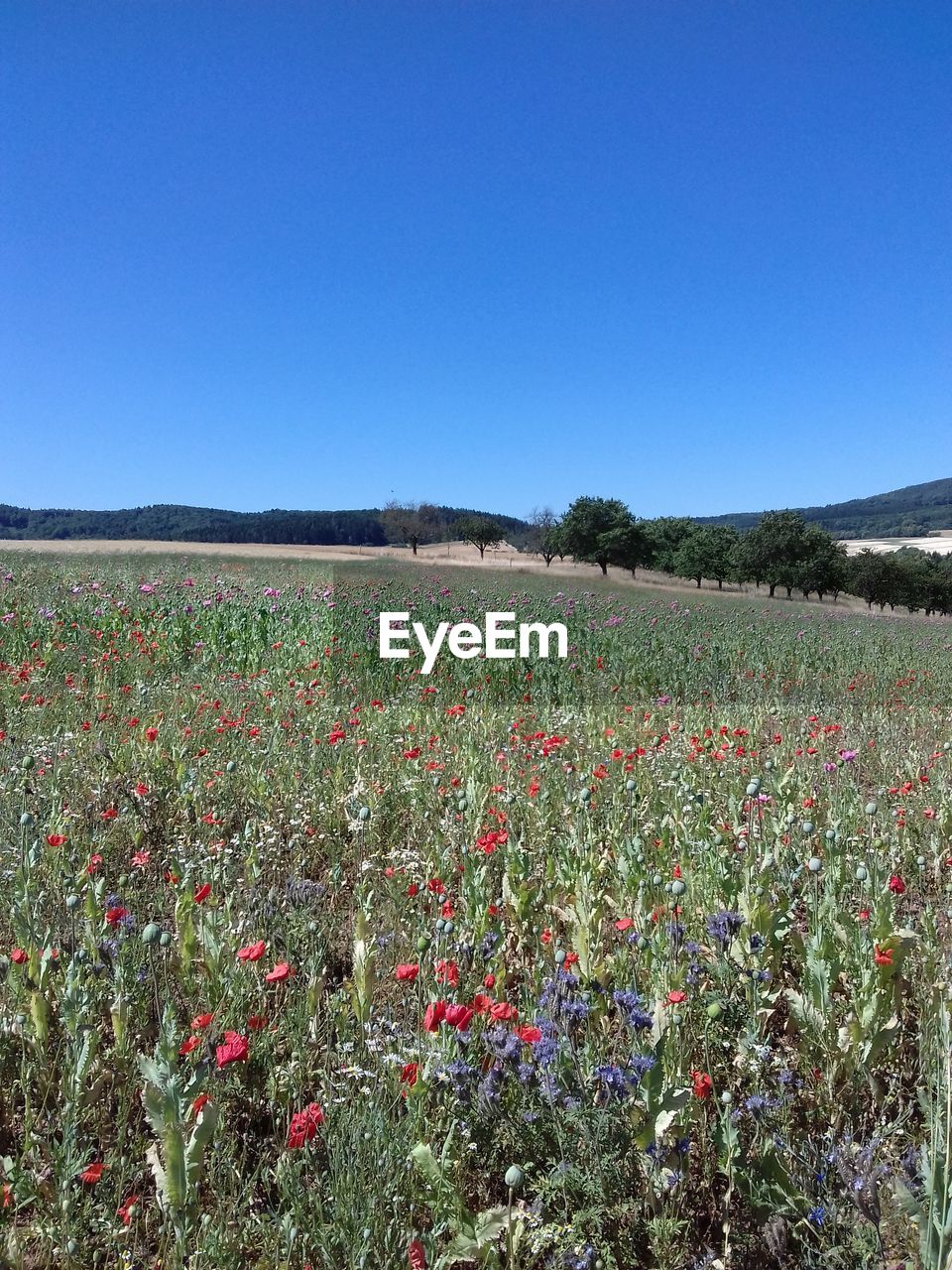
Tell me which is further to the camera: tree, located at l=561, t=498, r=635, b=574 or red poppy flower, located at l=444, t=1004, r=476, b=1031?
tree, located at l=561, t=498, r=635, b=574

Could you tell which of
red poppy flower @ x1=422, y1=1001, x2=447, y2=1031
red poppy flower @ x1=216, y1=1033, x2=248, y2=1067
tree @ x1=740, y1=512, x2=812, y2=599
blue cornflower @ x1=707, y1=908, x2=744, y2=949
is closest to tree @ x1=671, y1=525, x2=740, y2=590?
tree @ x1=740, y1=512, x2=812, y2=599

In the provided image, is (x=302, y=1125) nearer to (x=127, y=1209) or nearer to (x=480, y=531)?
(x=127, y=1209)

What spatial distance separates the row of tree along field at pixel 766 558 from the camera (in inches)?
2579

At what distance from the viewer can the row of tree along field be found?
65500 millimetres

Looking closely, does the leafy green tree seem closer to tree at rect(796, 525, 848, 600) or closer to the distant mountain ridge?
tree at rect(796, 525, 848, 600)

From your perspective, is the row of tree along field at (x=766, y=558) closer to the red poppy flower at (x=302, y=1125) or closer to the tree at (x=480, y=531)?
the tree at (x=480, y=531)

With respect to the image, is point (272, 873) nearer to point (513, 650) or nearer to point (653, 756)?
Answer: point (653, 756)

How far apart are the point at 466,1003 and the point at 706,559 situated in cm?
7371

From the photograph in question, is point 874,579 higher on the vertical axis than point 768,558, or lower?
lower

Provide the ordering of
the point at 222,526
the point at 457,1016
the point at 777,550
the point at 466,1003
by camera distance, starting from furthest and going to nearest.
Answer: the point at 222,526
the point at 777,550
the point at 466,1003
the point at 457,1016

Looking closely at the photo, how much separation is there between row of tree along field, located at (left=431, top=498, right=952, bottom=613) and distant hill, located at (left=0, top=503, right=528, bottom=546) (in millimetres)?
26036

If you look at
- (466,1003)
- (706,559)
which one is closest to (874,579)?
(706,559)

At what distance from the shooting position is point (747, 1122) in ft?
7.42

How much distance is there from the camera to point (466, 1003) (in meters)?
2.63
